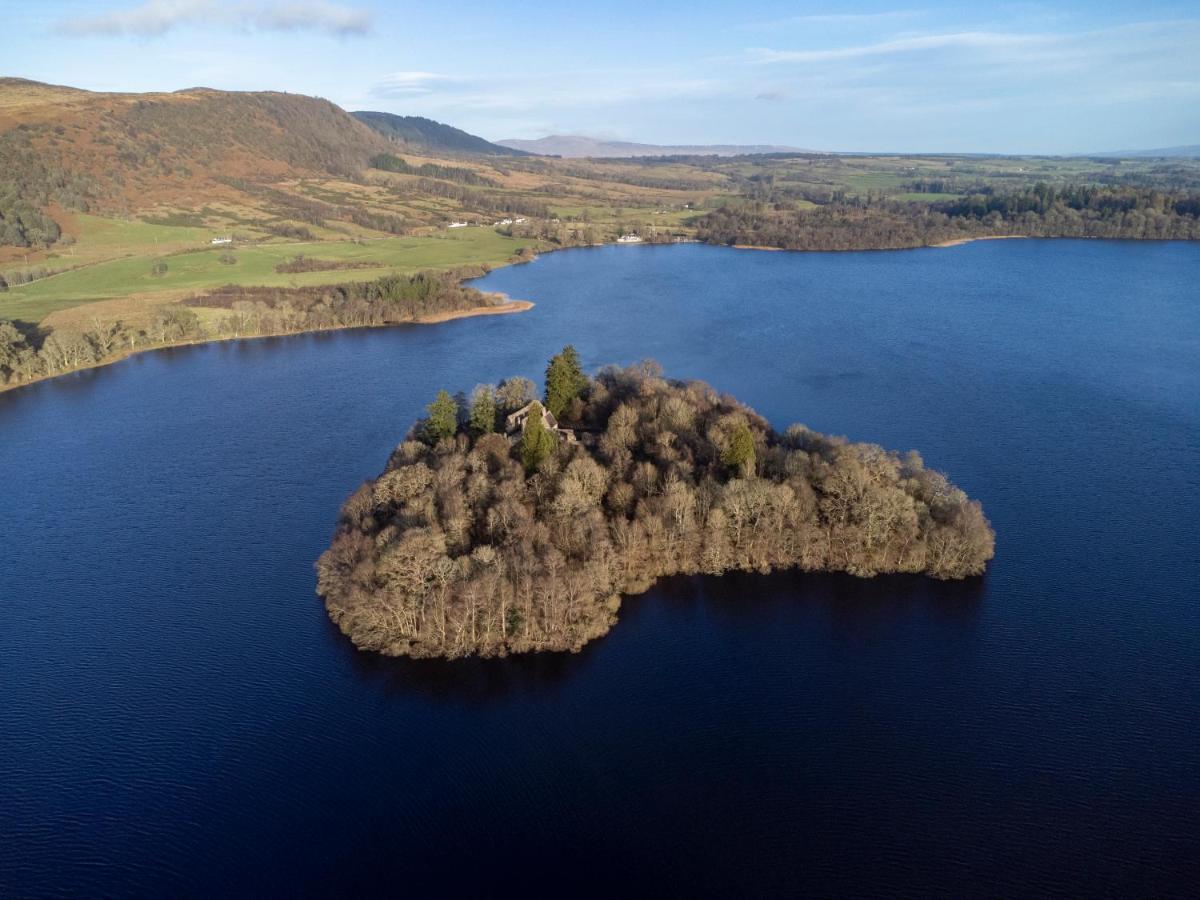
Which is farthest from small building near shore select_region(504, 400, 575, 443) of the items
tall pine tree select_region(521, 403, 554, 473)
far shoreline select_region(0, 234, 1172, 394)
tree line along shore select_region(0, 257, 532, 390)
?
tree line along shore select_region(0, 257, 532, 390)

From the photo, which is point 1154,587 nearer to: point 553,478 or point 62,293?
point 553,478

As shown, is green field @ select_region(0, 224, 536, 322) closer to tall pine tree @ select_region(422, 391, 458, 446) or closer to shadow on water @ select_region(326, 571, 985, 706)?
→ tall pine tree @ select_region(422, 391, 458, 446)

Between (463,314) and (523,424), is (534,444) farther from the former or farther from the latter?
(463,314)

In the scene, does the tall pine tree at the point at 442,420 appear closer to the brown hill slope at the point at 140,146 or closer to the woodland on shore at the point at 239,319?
the woodland on shore at the point at 239,319

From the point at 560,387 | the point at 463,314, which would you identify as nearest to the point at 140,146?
the point at 463,314

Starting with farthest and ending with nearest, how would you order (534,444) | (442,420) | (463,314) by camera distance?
(463,314)
(442,420)
(534,444)

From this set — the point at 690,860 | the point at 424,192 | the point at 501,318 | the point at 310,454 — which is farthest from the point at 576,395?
the point at 424,192
